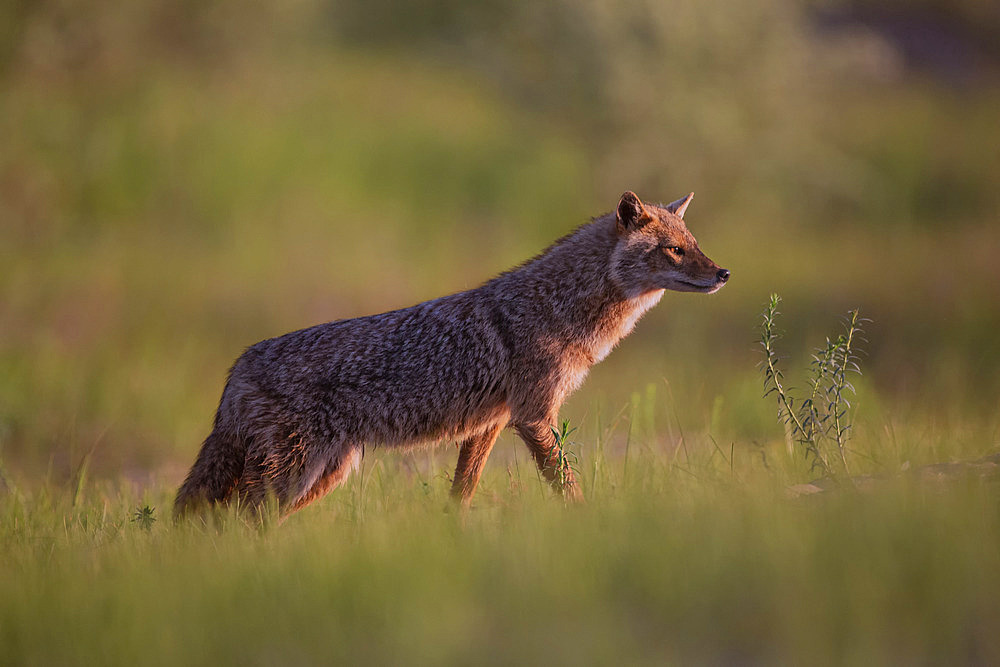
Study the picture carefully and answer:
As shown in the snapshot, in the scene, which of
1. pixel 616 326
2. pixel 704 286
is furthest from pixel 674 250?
pixel 616 326

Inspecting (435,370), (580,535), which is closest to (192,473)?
(435,370)

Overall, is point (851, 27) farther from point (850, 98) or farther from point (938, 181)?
point (938, 181)

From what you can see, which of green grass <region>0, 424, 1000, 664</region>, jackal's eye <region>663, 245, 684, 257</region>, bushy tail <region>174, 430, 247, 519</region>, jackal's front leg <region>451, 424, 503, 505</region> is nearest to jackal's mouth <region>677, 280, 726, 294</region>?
jackal's eye <region>663, 245, 684, 257</region>

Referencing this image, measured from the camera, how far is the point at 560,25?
72.3ft

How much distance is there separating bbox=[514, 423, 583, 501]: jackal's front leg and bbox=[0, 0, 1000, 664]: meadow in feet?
0.47

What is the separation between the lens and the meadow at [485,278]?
405 cm

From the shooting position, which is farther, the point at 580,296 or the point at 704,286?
the point at 580,296

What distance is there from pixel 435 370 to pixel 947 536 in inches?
136

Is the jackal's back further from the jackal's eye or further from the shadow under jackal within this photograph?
the jackal's eye

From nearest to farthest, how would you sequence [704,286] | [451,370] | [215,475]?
[215,475], [451,370], [704,286]

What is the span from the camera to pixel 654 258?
668cm

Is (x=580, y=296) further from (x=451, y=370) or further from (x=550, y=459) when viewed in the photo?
(x=550, y=459)

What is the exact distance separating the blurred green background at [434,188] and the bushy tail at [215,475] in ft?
16.4

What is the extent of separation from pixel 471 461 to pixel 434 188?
1456 centimetres
